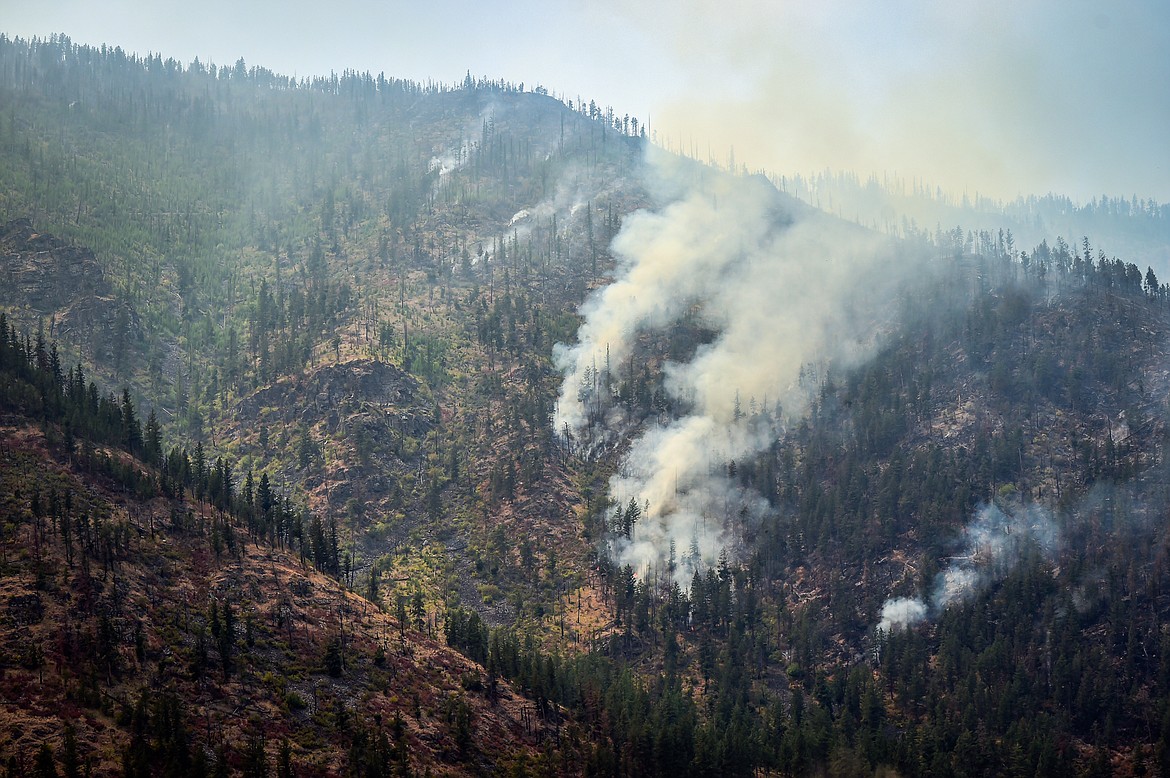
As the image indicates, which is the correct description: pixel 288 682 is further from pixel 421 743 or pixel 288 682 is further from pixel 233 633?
pixel 421 743

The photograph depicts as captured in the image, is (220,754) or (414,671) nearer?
(220,754)

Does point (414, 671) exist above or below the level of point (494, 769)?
above

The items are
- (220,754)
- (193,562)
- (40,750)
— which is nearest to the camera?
(40,750)

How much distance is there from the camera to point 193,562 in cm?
19500

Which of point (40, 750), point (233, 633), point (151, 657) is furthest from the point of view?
point (233, 633)

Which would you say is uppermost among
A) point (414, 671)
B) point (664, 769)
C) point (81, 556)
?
point (81, 556)

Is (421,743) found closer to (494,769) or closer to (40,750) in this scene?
(494,769)

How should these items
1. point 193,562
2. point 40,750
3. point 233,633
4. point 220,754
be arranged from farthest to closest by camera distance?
1. point 193,562
2. point 233,633
3. point 220,754
4. point 40,750

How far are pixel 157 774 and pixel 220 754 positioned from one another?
11244mm

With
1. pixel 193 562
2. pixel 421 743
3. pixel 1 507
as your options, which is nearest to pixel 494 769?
pixel 421 743

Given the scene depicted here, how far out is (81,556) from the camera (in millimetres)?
178875

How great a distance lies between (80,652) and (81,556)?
21.6 meters

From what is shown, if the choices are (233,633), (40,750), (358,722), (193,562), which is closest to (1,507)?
(193,562)

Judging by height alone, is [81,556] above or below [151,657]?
above
